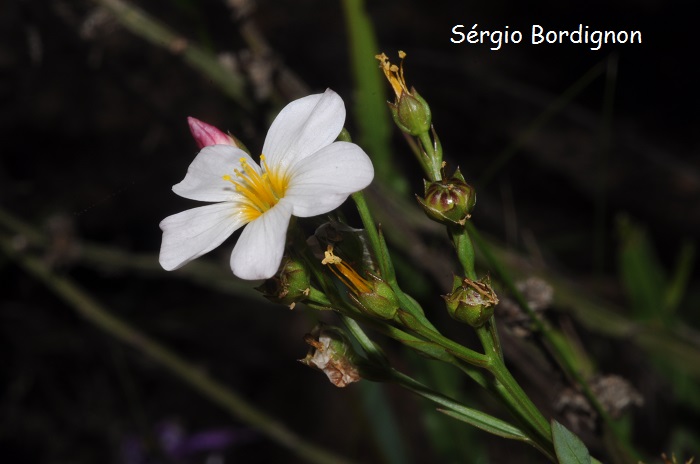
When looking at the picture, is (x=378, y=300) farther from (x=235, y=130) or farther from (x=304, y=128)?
(x=235, y=130)

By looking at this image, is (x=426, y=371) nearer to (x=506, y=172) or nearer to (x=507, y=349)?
(x=507, y=349)

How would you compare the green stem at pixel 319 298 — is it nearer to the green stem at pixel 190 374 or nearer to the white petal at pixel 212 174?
the white petal at pixel 212 174

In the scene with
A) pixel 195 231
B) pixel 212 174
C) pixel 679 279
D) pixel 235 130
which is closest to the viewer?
pixel 195 231

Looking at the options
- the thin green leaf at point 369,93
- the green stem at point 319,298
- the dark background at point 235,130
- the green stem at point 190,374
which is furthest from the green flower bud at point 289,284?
the dark background at point 235,130

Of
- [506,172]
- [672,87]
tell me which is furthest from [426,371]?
[672,87]

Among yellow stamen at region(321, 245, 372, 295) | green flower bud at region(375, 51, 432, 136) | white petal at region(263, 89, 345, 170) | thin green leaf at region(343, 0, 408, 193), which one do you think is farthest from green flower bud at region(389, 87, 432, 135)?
thin green leaf at region(343, 0, 408, 193)

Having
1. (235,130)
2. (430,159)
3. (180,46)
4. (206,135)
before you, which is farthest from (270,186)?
(235,130)

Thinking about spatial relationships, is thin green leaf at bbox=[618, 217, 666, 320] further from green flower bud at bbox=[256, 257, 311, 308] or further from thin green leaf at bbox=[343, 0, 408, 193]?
green flower bud at bbox=[256, 257, 311, 308]
